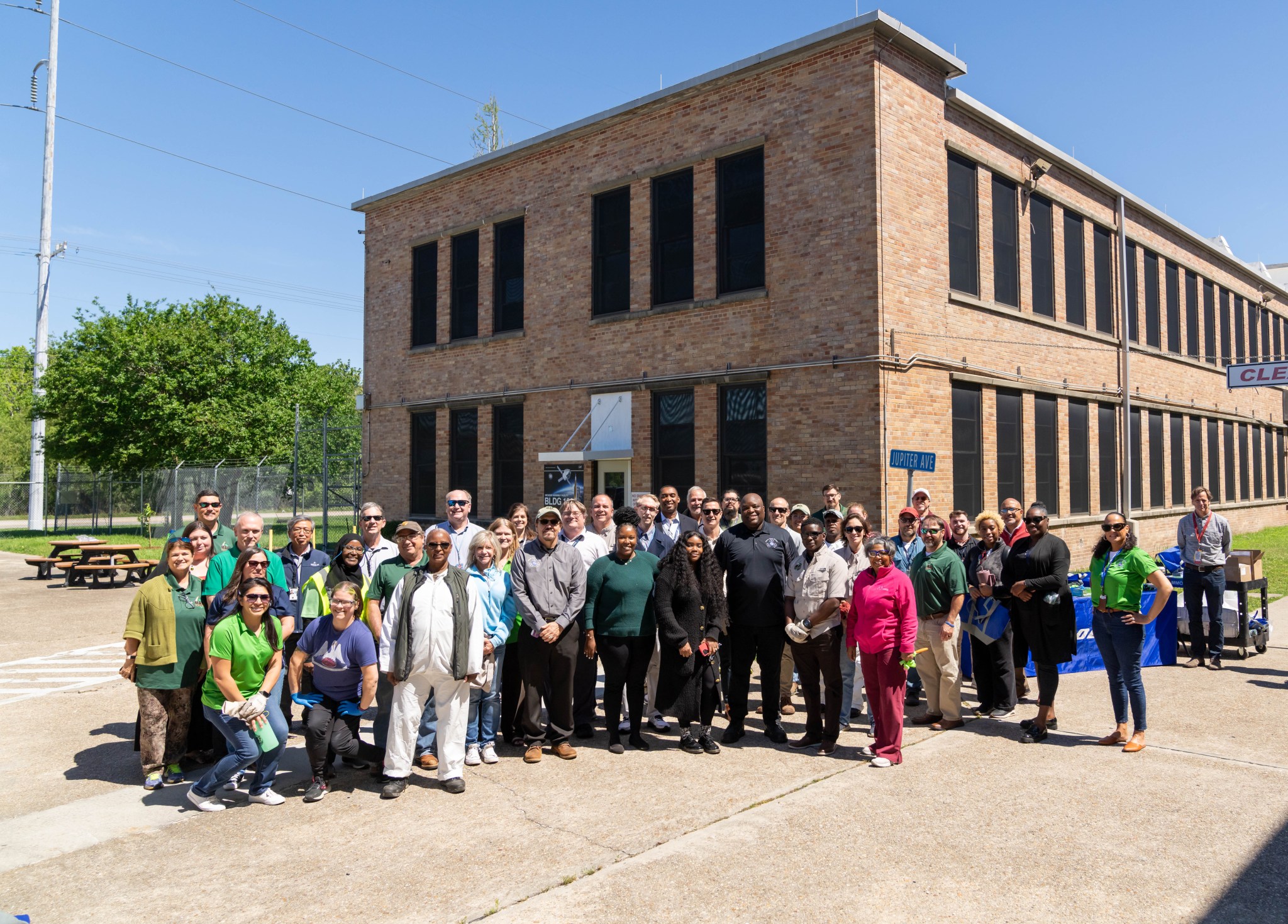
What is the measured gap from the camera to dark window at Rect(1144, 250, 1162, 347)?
22.7m

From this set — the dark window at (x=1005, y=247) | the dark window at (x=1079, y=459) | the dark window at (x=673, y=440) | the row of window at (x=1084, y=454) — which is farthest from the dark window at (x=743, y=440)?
the dark window at (x=1079, y=459)

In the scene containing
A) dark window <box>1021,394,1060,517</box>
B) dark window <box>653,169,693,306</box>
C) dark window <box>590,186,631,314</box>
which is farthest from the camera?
dark window <box>1021,394,1060,517</box>

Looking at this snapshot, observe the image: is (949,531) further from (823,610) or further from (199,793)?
(199,793)

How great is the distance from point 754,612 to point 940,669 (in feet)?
6.13

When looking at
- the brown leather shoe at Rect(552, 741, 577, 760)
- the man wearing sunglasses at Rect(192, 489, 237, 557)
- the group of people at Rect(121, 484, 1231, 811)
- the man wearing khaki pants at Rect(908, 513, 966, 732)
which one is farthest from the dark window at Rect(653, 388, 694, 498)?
the man wearing sunglasses at Rect(192, 489, 237, 557)

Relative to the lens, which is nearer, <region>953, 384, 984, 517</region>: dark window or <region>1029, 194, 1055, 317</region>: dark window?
<region>953, 384, 984, 517</region>: dark window

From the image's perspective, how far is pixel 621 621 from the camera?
7.18m

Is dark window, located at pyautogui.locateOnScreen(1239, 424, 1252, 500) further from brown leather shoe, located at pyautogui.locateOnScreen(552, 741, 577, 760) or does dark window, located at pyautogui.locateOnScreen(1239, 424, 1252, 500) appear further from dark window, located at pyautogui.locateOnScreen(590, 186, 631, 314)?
brown leather shoe, located at pyautogui.locateOnScreen(552, 741, 577, 760)

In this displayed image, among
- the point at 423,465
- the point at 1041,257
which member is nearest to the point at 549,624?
the point at 1041,257

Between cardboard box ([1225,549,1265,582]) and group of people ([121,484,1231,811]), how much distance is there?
4.15 m

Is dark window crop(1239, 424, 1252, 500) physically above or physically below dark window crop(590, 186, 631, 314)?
below

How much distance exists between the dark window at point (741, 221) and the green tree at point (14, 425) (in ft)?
205

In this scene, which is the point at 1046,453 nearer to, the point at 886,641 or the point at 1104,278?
the point at 1104,278

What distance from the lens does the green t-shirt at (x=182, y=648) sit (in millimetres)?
6168
